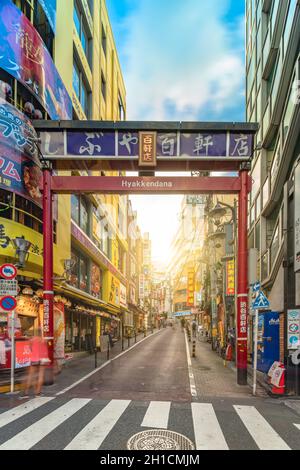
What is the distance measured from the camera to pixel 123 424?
7.78 metres

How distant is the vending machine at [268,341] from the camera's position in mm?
14289

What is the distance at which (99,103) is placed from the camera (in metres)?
30.6

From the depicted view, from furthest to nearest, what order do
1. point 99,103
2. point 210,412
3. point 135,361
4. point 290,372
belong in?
point 99,103 → point 135,361 → point 290,372 → point 210,412

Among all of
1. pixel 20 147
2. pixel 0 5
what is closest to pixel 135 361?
pixel 20 147

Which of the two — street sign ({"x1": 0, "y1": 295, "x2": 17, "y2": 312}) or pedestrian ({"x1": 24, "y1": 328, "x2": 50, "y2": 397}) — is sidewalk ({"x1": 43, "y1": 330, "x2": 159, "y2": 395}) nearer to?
pedestrian ({"x1": 24, "y1": 328, "x2": 50, "y2": 397})

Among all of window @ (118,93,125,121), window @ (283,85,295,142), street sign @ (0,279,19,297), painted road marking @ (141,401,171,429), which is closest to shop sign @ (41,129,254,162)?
window @ (283,85,295,142)

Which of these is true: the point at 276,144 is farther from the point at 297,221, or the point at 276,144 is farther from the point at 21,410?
the point at 21,410

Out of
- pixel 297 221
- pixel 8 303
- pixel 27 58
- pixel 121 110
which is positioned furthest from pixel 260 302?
pixel 121 110

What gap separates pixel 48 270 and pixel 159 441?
808 cm

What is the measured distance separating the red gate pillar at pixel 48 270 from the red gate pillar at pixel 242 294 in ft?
21.3

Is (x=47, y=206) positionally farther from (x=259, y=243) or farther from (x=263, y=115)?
(x=263, y=115)

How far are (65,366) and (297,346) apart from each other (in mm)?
10908

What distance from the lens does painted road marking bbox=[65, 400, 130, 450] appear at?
646cm

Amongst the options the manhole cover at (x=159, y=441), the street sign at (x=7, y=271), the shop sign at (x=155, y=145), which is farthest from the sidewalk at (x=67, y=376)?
the shop sign at (x=155, y=145)
